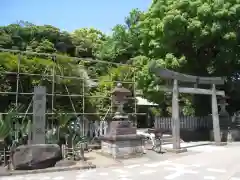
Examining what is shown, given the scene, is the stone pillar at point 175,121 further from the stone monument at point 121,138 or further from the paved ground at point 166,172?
the paved ground at point 166,172

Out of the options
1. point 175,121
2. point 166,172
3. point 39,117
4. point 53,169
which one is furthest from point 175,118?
point 53,169

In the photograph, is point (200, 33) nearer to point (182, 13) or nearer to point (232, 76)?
point (182, 13)

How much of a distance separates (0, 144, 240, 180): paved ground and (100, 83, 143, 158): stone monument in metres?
1.06

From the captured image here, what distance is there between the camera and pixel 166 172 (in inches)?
323

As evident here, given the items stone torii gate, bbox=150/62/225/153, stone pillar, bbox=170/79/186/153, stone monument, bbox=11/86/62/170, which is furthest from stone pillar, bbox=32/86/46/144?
stone pillar, bbox=170/79/186/153

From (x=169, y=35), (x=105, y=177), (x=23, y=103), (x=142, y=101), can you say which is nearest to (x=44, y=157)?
(x=105, y=177)

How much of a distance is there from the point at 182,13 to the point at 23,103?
33.8ft

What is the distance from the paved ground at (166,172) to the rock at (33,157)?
590mm

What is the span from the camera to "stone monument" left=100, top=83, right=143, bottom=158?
1061cm

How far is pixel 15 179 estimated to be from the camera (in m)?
7.61

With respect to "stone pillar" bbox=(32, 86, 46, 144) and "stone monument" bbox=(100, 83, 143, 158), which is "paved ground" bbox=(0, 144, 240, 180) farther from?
"stone pillar" bbox=(32, 86, 46, 144)

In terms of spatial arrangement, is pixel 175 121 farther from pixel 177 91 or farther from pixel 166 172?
pixel 166 172

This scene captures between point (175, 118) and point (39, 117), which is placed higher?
point (39, 117)

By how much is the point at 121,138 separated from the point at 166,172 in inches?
112
